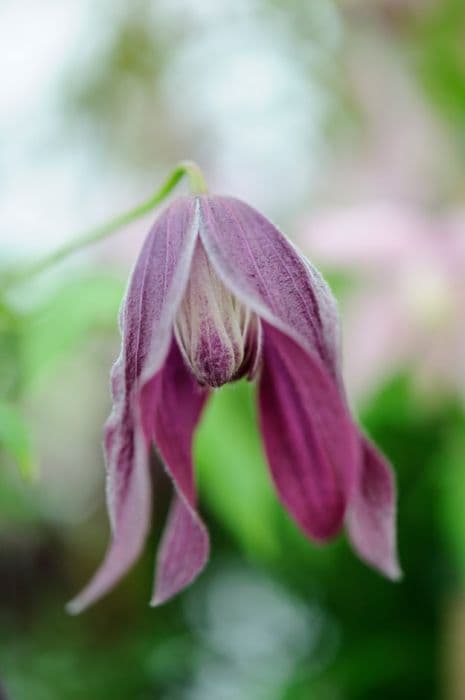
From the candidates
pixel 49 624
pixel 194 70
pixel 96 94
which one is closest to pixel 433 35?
pixel 194 70

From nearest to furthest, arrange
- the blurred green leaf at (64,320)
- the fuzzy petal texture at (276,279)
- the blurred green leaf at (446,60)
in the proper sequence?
the fuzzy petal texture at (276,279) → the blurred green leaf at (64,320) → the blurred green leaf at (446,60)

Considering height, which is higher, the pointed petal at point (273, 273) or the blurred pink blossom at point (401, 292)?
the pointed petal at point (273, 273)

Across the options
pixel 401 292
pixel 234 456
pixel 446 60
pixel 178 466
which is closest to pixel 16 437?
pixel 178 466

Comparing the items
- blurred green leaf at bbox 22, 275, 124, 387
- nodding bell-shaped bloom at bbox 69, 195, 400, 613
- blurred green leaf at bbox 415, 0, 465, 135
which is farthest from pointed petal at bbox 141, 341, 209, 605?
blurred green leaf at bbox 415, 0, 465, 135

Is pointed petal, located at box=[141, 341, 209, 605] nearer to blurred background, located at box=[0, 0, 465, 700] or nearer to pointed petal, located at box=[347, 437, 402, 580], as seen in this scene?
pointed petal, located at box=[347, 437, 402, 580]

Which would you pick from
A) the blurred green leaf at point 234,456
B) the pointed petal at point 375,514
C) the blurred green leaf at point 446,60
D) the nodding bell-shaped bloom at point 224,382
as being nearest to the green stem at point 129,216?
the nodding bell-shaped bloom at point 224,382

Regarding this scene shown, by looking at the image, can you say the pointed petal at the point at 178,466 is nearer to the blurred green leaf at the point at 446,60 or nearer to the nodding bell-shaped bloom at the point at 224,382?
the nodding bell-shaped bloom at the point at 224,382

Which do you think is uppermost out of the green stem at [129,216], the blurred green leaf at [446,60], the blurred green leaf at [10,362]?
the blurred green leaf at [446,60]
